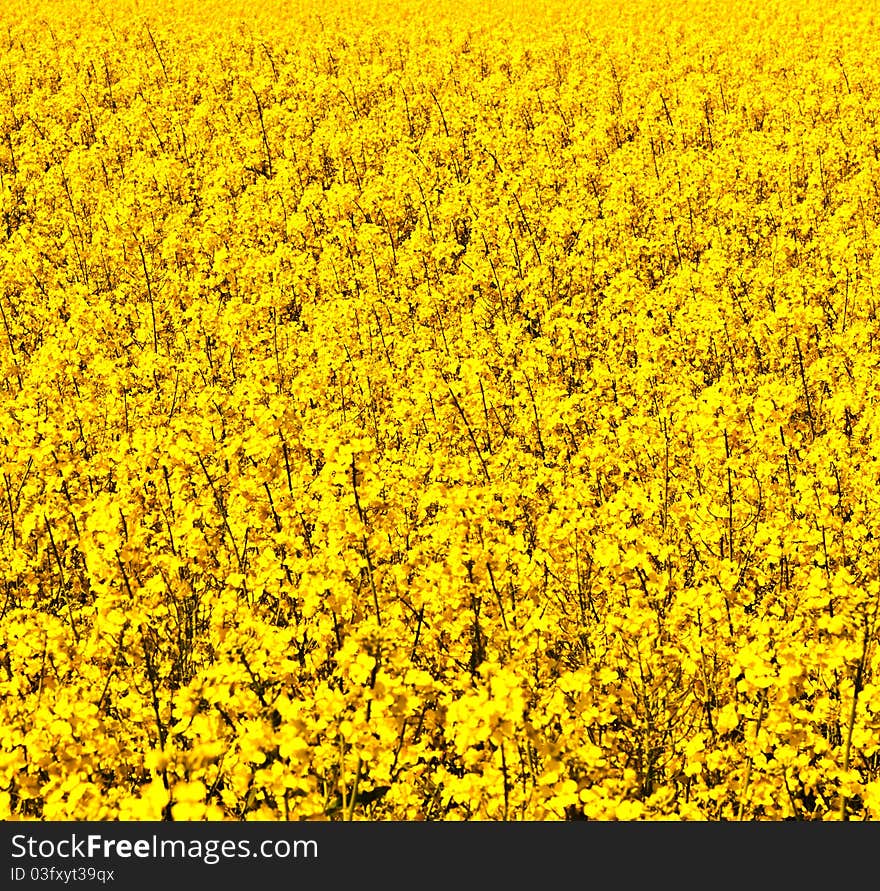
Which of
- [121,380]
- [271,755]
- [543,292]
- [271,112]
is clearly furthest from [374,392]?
Result: [271,112]

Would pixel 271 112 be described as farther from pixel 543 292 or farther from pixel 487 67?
pixel 543 292

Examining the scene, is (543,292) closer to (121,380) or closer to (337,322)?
(337,322)

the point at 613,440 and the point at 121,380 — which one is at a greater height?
the point at 121,380

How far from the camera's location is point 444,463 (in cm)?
524

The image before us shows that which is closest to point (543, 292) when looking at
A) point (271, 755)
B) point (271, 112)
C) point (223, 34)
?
point (271, 755)

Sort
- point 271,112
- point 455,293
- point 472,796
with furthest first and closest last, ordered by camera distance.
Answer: point 271,112, point 455,293, point 472,796

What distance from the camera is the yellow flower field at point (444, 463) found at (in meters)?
3.72

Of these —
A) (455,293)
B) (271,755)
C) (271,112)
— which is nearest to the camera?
(271,755)

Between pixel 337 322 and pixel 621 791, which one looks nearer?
pixel 621 791

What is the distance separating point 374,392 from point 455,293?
1.80 m

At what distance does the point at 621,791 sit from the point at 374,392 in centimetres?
361

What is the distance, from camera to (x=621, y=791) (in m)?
3.79

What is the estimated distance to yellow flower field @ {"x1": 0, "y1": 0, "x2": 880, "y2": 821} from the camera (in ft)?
12.2

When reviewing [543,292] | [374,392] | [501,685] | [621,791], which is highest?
[543,292]
